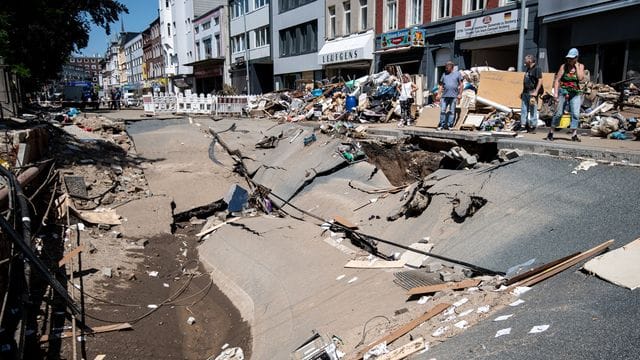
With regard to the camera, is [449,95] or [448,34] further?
[448,34]

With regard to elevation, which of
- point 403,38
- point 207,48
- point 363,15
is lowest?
point 403,38

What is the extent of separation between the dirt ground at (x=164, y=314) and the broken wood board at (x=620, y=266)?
407 cm

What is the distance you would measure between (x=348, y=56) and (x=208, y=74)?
27171mm

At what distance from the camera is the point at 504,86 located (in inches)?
513

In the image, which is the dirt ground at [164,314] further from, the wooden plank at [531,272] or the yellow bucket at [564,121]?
the yellow bucket at [564,121]

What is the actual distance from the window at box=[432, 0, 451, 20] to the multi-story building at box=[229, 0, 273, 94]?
1900 cm

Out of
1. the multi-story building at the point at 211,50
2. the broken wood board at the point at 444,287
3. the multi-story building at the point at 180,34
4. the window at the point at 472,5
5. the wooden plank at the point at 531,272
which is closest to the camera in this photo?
the wooden plank at the point at 531,272

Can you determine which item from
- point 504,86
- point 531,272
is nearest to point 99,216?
point 531,272

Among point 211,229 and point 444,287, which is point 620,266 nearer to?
point 444,287

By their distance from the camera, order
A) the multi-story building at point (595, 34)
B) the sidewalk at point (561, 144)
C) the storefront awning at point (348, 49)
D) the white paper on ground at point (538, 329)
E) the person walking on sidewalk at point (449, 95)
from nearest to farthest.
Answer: the white paper on ground at point (538, 329) < the sidewalk at point (561, 144) < the person walking on sidewalk at point (449, 95) < the multi-story building at point (595, 34) < the storefront awning at point (348, 49)

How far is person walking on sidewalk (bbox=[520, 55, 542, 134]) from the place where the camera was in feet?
33.9

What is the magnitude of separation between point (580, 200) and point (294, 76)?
3088cm

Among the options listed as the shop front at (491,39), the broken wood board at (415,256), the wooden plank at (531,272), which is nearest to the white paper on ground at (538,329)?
the wooden plank at (531,272)

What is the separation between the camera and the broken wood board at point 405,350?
4102 millimetres
